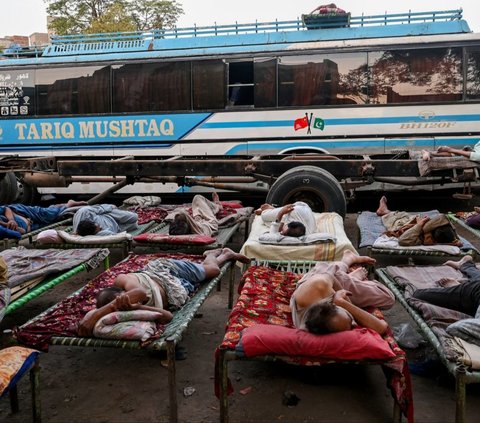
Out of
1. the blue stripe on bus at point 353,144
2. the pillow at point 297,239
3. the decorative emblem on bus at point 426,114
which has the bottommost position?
the pillow at point 297,239

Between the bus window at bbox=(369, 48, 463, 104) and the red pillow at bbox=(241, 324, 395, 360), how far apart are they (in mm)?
6498

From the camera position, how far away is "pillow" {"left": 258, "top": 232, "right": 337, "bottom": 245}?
17.3 feet

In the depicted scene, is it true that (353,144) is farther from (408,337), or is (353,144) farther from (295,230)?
(408,337)

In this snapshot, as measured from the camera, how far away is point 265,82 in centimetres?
902

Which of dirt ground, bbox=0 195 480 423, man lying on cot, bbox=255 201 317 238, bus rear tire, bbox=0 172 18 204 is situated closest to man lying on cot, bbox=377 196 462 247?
man lying on cot, bbox=255 201 317 238

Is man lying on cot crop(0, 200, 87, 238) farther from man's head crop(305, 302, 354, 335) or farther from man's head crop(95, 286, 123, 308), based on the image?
man's head crop(305, 302, 354, 335)

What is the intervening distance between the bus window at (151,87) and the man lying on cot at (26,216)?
8.06 ft

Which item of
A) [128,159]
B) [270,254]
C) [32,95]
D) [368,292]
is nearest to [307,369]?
[368,292]

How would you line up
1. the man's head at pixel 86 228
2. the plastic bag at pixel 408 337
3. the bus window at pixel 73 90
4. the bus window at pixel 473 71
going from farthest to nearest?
the bus window at pixel 73 90
the bus window at pixel 473 71
the man's head at pixel 86 228
the plastic bag at pixel 408 337

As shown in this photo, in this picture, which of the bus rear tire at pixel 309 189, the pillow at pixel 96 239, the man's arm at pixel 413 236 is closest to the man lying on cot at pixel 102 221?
the pillow at pixel 96 239

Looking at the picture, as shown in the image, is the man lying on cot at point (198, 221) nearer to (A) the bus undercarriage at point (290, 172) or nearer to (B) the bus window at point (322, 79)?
(A) the bus undercarriage at point (290, 172)

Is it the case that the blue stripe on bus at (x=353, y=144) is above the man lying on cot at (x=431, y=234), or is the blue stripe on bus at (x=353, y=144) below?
above

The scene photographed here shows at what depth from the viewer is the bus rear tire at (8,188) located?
9.38 metres

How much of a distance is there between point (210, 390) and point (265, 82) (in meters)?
6.58
